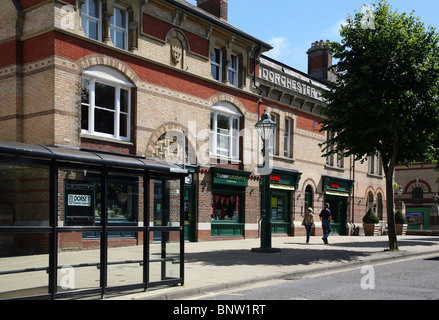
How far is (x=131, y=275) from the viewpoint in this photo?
8.06 metres

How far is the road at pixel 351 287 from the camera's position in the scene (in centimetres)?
816

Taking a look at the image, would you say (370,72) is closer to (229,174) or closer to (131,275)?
(229,174)

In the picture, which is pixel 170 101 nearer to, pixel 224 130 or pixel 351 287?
pixel 224 130

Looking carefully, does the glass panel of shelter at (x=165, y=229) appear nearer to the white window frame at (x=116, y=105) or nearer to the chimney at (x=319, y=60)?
the white window frame at (x=116, y=105)

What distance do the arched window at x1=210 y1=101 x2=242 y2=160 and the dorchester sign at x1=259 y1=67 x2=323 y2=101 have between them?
2.99 m

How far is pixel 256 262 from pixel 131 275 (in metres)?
5.34

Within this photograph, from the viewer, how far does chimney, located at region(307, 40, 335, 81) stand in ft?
103

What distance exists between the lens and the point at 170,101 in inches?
741

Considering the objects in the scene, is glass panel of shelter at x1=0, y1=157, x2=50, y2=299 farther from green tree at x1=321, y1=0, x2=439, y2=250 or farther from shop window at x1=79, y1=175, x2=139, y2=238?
green tree at x1=321, y1=0, x2=439, y2=250

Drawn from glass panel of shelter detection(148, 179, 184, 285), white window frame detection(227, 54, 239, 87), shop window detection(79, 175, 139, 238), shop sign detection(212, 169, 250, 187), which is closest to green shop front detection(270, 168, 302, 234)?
shop sign detection(212, 169, 250, 187)

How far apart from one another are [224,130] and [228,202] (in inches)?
127

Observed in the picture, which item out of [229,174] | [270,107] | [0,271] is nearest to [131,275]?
[0,271]

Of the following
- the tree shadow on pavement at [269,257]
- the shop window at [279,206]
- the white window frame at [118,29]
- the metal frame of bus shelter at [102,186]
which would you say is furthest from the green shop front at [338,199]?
the metal frame of bus shelter at [102,186]

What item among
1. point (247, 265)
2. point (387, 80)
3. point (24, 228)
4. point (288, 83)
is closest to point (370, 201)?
point (288, 83)
